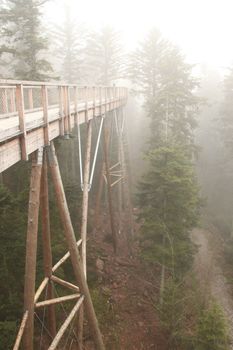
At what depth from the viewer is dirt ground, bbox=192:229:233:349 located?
17359 millimetres

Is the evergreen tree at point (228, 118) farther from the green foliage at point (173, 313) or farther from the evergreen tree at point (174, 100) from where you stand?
the green foliage at point (173, 313)

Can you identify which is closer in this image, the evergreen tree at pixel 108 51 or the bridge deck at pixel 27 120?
the bridge deck at pixel 27 120

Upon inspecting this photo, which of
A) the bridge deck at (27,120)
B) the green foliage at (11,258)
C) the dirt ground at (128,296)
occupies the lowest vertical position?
the dirt ground at (128,296)

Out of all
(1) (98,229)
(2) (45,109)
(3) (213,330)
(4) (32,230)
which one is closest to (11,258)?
(4) (32,230)

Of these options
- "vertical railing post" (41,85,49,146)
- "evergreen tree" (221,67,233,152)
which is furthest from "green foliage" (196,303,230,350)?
"evergreen tree" (221,67,233,152)

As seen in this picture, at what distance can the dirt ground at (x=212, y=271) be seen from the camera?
1736 centimetres

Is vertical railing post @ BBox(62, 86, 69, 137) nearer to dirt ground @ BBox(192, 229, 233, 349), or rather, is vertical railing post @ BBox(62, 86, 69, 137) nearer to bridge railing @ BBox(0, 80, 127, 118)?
bridge railing @ BBox(0, 80, 127, 118)

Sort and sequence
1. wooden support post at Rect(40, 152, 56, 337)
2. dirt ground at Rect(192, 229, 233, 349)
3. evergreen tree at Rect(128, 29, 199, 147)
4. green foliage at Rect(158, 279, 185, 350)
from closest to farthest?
wooden support post at Rect(40, 152, 56, 337) → green foliage at Rect(158, 279, 185, 350) → dirt ground at Rect(192, 229, 233, 349) → evergreen tree at Rect(128, 29, 199, 147)

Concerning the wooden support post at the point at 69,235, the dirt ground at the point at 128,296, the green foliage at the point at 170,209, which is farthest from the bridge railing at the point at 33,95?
the dirt ground at the point at 128,296

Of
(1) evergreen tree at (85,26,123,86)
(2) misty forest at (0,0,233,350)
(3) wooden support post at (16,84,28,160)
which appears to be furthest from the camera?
(1) evergreen tree at (85,26,123,86)

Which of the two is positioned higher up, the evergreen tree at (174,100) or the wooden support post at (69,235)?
the evergreen tree at (174,100)

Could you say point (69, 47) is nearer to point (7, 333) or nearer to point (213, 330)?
point (213, 330)

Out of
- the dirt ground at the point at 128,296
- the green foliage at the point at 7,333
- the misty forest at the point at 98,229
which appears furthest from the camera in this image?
the dirt ground at the point at 128,296

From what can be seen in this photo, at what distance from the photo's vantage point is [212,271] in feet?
66.3
